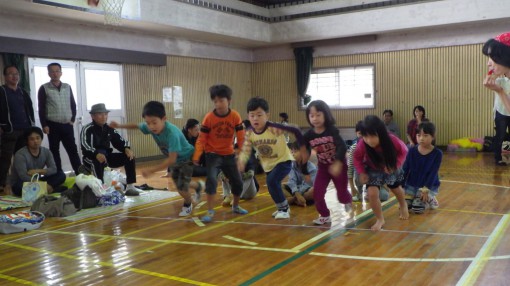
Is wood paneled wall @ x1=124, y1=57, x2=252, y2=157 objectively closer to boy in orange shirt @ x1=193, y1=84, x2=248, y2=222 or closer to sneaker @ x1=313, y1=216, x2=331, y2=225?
boy in orange shirt @ x1=193, y1=84, x2=248, y2=222

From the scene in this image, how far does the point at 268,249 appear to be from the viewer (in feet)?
13.1

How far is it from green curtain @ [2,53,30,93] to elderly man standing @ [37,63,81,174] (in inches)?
67.3

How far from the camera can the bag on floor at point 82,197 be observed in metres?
6.05

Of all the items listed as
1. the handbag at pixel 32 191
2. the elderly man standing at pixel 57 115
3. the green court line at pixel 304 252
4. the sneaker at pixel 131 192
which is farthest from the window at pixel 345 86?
the handbag at pixel 32 191

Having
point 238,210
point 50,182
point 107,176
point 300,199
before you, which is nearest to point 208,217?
point 238,210

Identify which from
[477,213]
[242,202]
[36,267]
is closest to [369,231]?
[477,213]

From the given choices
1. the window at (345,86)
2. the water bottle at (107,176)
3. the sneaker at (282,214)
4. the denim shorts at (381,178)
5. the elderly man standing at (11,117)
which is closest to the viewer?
the denim shorts at (381,178)

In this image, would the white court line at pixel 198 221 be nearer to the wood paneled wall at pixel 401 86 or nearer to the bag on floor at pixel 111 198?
the bag on floor at pixel 111 198

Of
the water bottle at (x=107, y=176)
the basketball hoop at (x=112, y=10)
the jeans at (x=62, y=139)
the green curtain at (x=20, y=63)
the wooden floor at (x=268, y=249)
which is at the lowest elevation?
the wooden floor at (x=268, y=249)

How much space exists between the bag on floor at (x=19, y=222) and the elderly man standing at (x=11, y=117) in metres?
2.60

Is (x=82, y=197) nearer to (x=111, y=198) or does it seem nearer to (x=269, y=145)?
(x=111, y=198)

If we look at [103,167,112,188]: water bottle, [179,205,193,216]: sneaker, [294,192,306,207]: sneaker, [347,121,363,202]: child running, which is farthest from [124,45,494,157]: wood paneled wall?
[347,121,363,202]: child running

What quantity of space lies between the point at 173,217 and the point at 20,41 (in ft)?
19.0

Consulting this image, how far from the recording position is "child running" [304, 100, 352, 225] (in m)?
4.55
